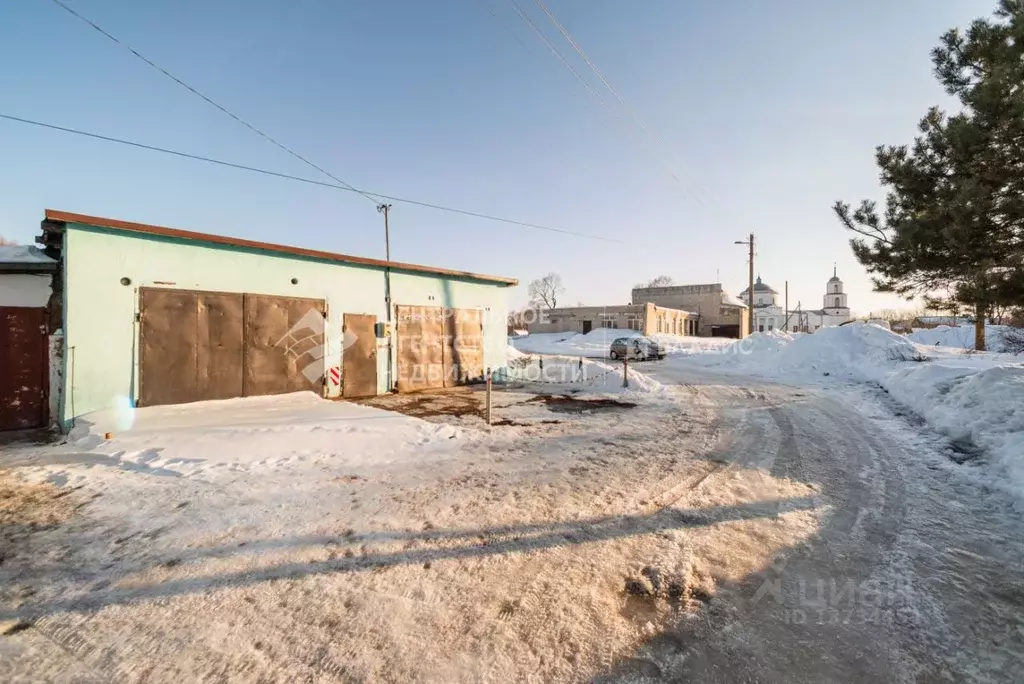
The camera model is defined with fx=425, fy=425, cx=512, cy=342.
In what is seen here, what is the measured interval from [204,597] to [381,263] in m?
10.1

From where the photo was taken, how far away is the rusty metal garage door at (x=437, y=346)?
505 inches

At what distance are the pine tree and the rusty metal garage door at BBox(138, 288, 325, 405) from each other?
1383 cm

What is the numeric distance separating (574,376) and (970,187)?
35.1 feet

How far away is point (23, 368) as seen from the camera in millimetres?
7699

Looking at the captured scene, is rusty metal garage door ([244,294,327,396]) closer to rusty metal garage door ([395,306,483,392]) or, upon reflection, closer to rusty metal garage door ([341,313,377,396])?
rusty metal garage door ([341,313,377,396])

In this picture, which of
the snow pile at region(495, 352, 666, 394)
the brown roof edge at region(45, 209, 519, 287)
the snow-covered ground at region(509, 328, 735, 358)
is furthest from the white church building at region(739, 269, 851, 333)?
the brown roof edge at region(45, 209, 519, 287)

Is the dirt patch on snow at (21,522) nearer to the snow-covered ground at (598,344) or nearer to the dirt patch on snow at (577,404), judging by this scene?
the dirt patch on snow at (577,404)

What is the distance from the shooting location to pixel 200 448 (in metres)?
6.13

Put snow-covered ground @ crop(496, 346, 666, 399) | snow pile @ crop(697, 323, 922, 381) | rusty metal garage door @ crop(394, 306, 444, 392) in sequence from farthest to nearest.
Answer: snow pile @ crop(697, 323, 922, 381), snow-covered ground @ crop(496, 346, 666, 399), rusty metal garage door @ crop(394, 306, 444, 392)

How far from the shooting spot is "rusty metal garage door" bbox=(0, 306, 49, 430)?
7.59 metres

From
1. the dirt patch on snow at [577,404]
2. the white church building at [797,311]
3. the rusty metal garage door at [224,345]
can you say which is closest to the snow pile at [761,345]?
the dirt patch on snow at [577,404]

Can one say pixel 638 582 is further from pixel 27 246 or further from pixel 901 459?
pixel 27 246

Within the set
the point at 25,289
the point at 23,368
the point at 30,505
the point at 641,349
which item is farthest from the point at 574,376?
the point at 25,289

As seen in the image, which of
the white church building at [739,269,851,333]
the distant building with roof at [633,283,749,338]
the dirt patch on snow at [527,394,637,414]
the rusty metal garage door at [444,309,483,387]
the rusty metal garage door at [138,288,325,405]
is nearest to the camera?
the rusty metal garage door at [138,288,325,405]
